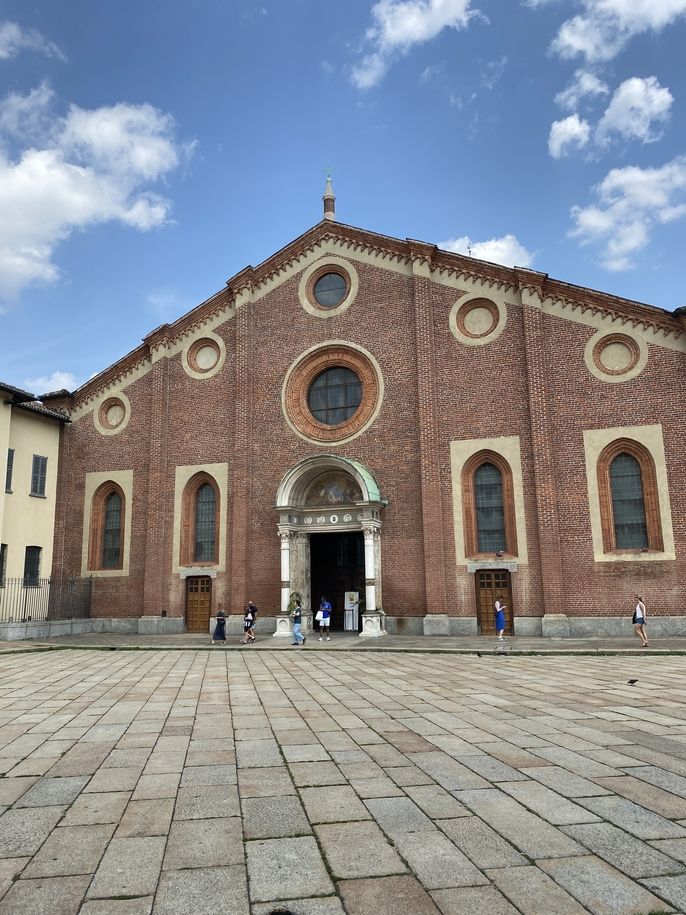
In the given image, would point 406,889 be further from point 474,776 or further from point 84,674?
point 84,674

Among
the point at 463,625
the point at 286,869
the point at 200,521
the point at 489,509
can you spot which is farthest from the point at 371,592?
the point at 286,869

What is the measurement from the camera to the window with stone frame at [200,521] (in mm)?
26500

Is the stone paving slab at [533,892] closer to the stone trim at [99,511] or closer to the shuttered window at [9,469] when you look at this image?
the stone trim at [99,511]

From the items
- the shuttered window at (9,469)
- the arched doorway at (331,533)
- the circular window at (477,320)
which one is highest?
the circular window at (477,320)

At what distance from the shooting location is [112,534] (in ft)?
92.7

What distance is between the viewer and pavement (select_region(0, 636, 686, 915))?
12.9ft

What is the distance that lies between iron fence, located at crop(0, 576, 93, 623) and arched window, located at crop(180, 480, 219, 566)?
4.80 meters

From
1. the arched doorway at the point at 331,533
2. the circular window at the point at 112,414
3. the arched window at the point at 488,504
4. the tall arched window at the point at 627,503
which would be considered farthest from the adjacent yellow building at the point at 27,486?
the tall arched window at the point at 627,503

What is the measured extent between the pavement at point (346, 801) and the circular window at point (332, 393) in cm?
1466

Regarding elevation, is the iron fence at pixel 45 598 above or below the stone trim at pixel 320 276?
below

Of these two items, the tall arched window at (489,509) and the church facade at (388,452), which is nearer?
the church facade at (388,452)

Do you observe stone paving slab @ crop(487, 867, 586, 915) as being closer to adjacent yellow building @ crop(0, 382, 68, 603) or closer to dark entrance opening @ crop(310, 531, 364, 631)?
dark entrance opening @ crop(310, 531, 364, 631)

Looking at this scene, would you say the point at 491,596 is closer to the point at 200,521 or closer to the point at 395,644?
the point at 395,644

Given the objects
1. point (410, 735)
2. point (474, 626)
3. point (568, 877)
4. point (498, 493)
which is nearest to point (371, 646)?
point (474, 626)
